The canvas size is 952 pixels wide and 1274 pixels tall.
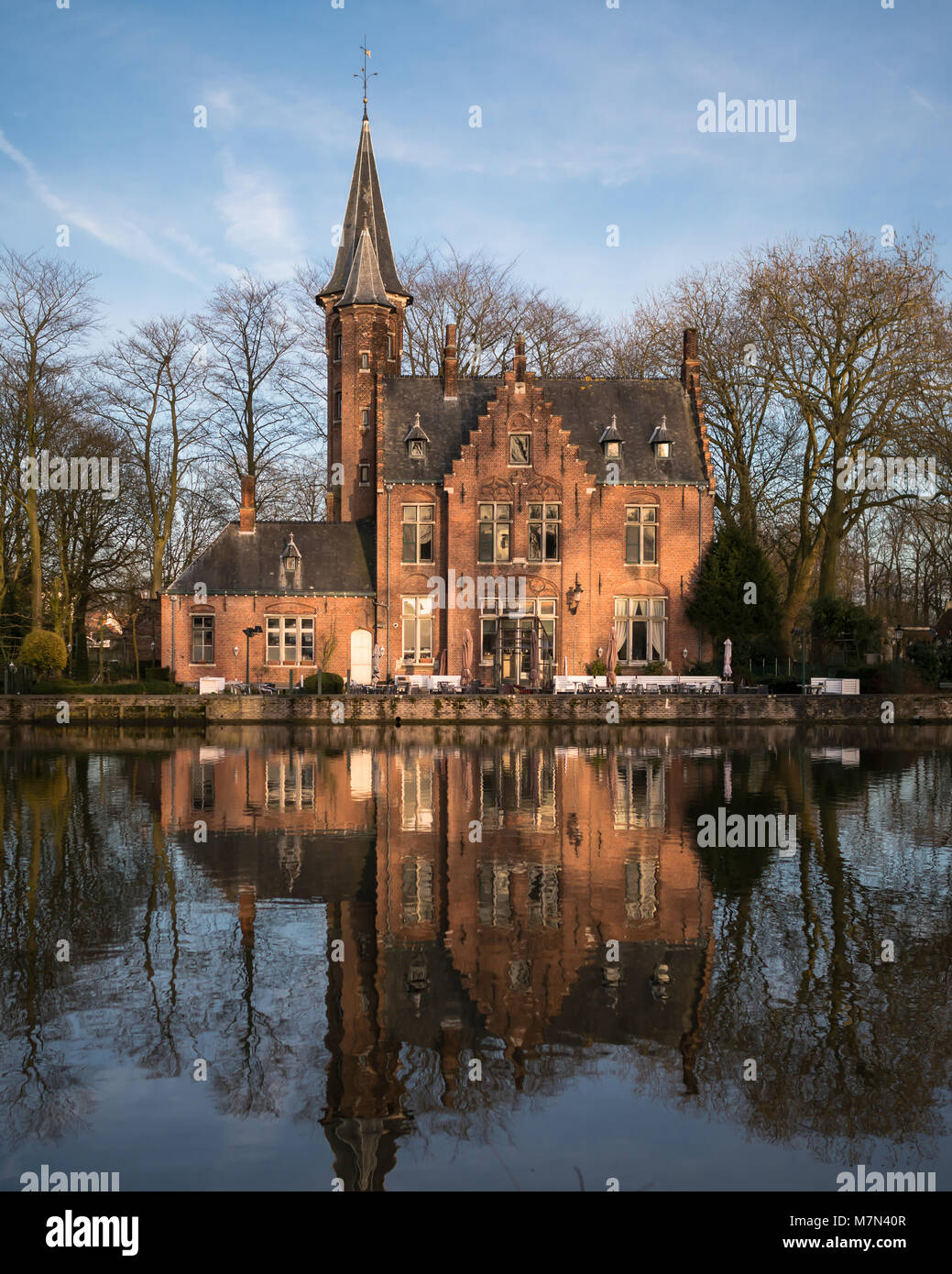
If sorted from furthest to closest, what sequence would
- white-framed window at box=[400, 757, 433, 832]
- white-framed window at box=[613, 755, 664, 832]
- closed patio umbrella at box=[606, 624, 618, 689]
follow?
closed patio umbrella at box=[606, 624, 618, 689], white-framed window at box=[613, 755, 664, 832], white-framed window at box=[400, 757, 433, 832]

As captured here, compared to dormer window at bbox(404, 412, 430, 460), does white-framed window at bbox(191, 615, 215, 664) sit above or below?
below

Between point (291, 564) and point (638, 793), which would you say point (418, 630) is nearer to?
point (291, 564)

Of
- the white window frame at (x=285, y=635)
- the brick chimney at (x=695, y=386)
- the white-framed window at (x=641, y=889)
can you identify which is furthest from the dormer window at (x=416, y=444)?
the white-framed window at (x=641, y=889)

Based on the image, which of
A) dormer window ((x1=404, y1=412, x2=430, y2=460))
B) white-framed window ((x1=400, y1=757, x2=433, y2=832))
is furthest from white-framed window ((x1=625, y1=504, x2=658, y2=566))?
white-framed window ((x1=400, y1=757, x2=433, y2=832))

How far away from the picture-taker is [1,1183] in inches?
186

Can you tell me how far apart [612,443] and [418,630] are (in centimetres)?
1003

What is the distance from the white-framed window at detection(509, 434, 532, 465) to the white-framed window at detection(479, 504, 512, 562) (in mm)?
1683

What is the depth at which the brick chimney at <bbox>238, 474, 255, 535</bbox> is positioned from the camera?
42312 mm

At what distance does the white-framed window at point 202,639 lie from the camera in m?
41.2

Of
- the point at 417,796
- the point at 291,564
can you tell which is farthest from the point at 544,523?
the point at 417,796

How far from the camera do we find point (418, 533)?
41719 millimetres

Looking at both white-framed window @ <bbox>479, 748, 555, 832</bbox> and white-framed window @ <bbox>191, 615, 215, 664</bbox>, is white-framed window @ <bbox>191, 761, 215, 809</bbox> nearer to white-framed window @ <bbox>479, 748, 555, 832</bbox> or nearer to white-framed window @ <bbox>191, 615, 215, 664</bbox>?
white-framed window @ <bbox>479, 748, 555, 832</bbox>

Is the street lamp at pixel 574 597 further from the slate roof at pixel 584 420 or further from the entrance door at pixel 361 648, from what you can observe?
the entrance door at pixel 361 648
